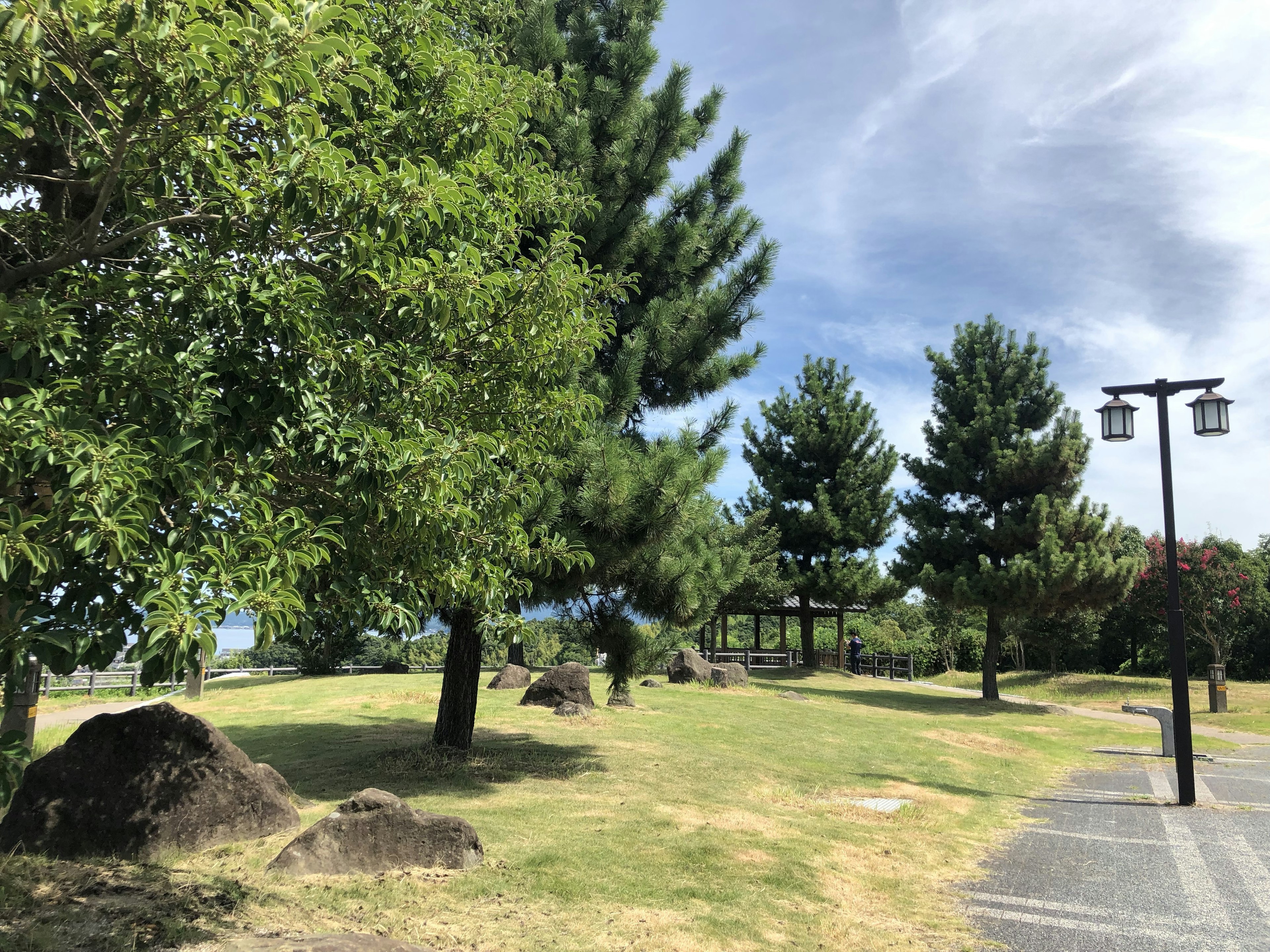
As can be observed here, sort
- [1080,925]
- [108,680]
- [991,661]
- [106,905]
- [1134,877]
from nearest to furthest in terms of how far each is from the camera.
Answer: [106,905] < [1080,925] < [1134,877] < [108,680] < [991,661]

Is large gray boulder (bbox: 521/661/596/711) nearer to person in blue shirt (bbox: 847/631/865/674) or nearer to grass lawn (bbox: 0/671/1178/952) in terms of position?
grass lawn (bbox: 0/671/1178/952)

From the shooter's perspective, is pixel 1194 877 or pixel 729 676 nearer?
pixel 1194 877

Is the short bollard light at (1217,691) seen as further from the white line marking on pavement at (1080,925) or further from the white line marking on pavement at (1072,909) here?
the white line marking on pavement at (1080,925)

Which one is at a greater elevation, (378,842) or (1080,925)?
(378,842)

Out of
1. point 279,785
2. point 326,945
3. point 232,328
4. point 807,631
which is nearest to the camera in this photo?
point 232,328

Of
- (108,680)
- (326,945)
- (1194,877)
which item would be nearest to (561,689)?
(1194,877)

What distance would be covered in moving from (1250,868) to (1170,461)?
200 inches

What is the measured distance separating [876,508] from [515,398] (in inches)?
1150

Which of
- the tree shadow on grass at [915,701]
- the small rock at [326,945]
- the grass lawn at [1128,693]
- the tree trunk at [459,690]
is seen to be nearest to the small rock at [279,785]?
the tree trunk at [459,690]

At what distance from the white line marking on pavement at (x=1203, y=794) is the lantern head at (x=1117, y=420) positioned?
458 centimetres

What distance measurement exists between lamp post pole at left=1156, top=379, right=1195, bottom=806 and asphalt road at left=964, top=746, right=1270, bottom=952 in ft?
1.33

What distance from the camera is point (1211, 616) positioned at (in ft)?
101

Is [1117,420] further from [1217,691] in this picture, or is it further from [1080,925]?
[1217,691]

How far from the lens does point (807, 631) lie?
33969 millimetres
